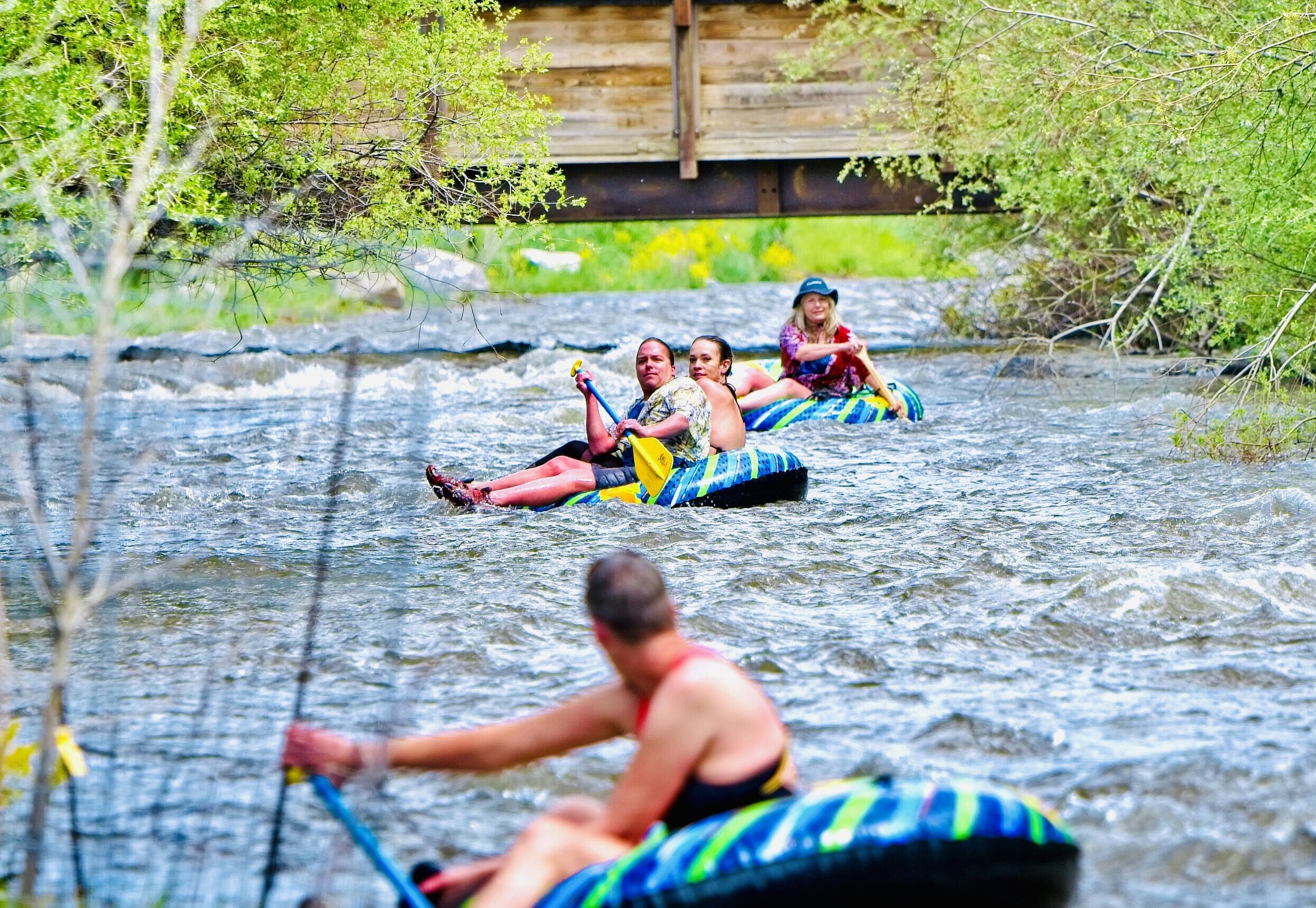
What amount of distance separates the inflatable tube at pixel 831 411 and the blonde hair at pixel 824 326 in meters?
0.48

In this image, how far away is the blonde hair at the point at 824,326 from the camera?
42.3ft

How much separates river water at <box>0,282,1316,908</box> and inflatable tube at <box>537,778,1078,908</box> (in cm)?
64

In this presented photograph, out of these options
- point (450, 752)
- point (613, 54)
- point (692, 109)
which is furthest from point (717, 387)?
point (613, 54)

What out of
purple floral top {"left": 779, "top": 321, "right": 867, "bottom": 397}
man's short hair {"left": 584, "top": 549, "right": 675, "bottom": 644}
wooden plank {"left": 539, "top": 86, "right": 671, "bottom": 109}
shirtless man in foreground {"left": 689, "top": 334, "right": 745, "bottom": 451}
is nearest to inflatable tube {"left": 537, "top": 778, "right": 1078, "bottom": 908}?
man's short hair {"left": 584, "top": 549, "right": 675, "bottom": 644}

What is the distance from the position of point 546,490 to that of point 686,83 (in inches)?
316

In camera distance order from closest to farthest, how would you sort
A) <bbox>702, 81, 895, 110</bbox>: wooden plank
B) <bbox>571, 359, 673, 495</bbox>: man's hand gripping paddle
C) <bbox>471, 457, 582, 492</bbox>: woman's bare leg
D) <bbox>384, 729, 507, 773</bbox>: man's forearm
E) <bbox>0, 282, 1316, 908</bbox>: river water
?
1. <bbox>384, 729, 507, 773</bbox>: man's forearm
2. <bbox>0, 282, 1316, 908</bbox>: river water
3. <bbox>571, 359, 673, 495</bbox>: man's hand gripping paddle
4. <bbox>471, 457, 582, 492</bbox>: woman's bare leg
5. <bbox>702, 81, 895, 110</bbox>: wooden plank

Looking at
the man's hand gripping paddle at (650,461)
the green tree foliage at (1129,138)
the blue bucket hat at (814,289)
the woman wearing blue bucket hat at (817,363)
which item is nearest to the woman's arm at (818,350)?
the woman wearing blue bucket hat at (817,363)

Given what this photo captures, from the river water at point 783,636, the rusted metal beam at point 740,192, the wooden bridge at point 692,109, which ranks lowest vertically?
the river water at point 783,636

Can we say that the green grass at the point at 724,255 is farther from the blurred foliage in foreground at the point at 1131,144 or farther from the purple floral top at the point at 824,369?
the purple floral top at the point at 824,369

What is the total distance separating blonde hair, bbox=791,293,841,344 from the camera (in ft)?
42.3

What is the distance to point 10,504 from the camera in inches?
394

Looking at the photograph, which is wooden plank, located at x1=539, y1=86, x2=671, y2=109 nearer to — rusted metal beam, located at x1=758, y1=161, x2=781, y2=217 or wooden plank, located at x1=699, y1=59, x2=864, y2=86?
wooden plank, located at x1=699, y1=59, x2=864, y2=86

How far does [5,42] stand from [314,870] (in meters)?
3.61

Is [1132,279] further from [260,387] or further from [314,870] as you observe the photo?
[314,870]
